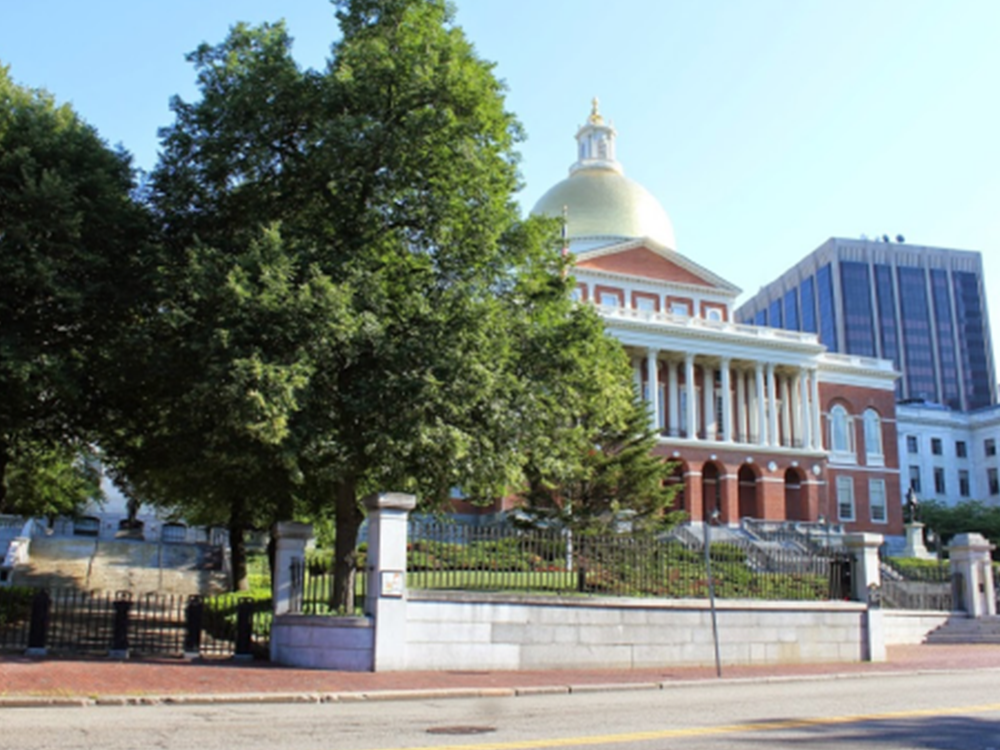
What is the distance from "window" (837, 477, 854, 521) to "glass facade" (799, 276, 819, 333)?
94.4m

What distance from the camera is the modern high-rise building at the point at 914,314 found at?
15088cm

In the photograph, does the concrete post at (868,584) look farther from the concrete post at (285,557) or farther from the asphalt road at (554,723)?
the concrete post at (285,557)

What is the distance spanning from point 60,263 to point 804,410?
5422cm

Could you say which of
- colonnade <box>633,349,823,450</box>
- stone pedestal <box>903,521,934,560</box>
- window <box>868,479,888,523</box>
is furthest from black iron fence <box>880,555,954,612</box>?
window <box>868,479,888,523</box>

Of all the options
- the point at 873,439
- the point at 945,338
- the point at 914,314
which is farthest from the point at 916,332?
the point at 873,439

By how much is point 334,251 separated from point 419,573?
720cm

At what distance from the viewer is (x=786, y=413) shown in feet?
215

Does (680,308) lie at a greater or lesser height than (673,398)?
greater

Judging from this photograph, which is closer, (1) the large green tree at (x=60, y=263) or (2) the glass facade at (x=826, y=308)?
(1) the large green tree at (x=60, y=263)

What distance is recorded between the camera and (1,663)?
1623cm

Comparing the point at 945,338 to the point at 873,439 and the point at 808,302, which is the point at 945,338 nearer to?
the point at 808,302

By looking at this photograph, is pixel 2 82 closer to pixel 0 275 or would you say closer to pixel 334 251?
pixel 0 275

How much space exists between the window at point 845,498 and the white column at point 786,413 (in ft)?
21.7

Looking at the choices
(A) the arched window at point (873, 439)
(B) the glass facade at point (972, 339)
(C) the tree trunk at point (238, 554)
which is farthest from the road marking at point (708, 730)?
(B) the glass facade at point (972, 339)
